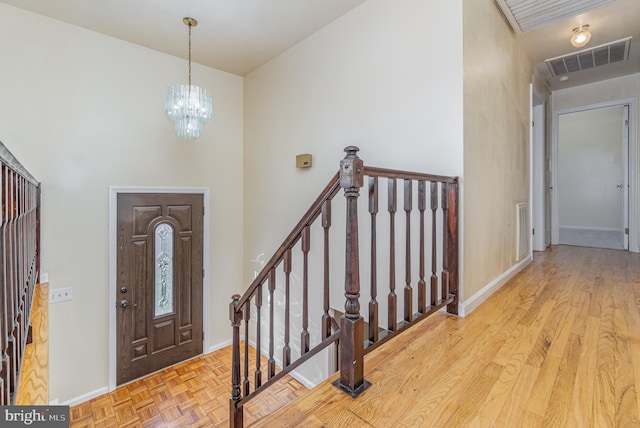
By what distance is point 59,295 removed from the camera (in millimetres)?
3047

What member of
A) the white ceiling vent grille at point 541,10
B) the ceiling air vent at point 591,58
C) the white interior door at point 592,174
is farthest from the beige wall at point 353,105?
the white interior door at point 592,174

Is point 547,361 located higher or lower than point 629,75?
lower

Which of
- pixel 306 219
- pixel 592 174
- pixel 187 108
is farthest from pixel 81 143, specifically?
pixel 592 174

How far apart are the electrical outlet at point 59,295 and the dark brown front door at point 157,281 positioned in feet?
1.44

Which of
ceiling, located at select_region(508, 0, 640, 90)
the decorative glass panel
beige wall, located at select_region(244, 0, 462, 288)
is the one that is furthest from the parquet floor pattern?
ceiling, located at select_region(508, 0, 640, 90)

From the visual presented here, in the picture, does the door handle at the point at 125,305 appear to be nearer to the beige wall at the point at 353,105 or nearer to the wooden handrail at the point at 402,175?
the beige wall at the point at 353,105

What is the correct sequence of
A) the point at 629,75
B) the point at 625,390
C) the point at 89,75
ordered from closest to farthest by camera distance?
the point at 625,390 < the point at 89,75 < the point at 629,75

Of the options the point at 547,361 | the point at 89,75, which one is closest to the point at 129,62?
the point at 89,75

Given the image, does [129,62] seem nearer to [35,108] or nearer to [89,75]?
[89,75]

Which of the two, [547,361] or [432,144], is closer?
[547,361]

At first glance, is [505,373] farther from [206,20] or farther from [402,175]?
[206,20]

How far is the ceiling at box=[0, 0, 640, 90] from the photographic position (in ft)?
9.18

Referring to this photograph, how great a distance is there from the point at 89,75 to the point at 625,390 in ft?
15.4

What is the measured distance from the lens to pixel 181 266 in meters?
3.86
